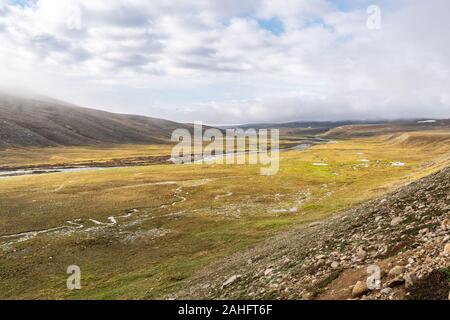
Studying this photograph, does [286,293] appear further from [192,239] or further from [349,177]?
[349,177]

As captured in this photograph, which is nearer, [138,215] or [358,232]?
[358,232]

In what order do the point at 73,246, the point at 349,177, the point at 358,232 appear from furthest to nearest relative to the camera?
the point at 349,177, the point at 73,246, the point at 358,232

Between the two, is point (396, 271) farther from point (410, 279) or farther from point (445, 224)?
point (445, 224)

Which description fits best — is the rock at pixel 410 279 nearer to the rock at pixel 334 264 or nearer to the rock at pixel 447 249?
the rock at pixel 447 249

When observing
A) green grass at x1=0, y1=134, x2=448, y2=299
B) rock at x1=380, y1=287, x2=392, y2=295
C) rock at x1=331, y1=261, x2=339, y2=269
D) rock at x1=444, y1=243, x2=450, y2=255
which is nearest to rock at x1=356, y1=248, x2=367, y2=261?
→ rock at x1=331, y1=261, x2=339, y2=269

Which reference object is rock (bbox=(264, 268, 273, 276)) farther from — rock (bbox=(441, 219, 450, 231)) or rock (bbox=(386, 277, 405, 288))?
rock (bbox=(441, 219, 450, 231))

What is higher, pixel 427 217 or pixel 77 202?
pixel 427 217
